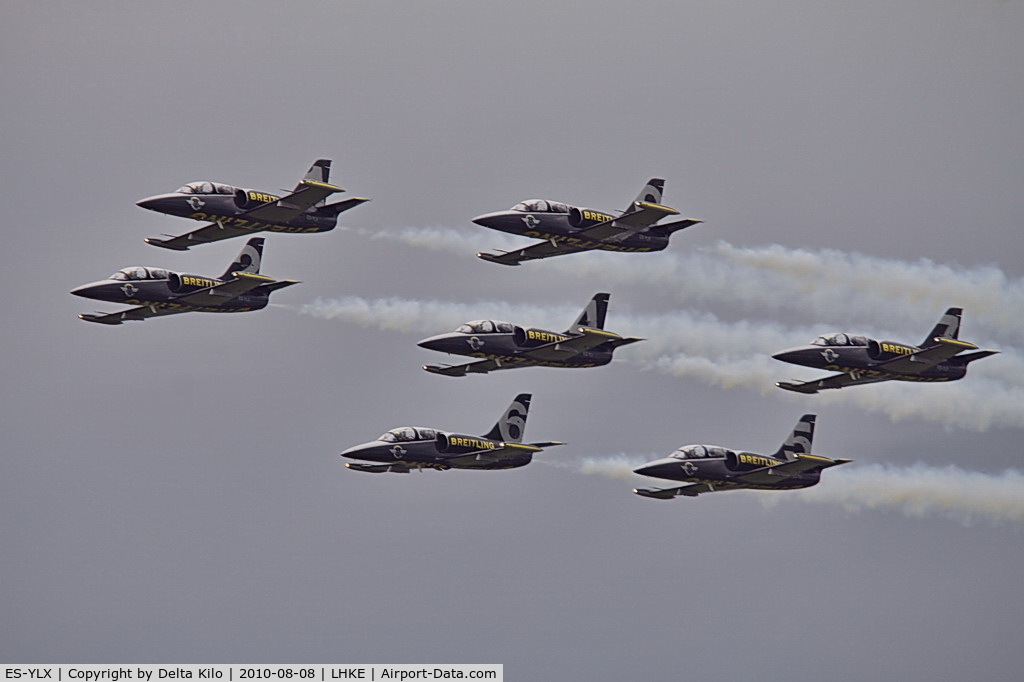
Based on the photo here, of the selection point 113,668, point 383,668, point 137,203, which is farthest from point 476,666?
point 137,203

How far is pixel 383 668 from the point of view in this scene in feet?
656

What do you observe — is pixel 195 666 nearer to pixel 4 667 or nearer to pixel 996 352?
pixel 4 667

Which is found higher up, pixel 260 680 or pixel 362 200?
pixel 362 200

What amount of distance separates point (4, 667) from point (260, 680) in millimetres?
14649

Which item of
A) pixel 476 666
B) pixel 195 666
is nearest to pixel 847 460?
pixel 476 666

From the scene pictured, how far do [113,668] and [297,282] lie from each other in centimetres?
2399

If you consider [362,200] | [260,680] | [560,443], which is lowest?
[260,680]

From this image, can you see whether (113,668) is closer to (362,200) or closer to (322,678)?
(322,678)

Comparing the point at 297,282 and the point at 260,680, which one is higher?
the point at 297,282

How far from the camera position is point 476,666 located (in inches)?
Result: 7736

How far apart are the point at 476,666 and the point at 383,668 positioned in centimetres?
629

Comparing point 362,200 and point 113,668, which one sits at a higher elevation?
point 362,200

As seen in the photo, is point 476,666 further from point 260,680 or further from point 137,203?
point 137,203

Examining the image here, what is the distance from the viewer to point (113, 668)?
198 meters
